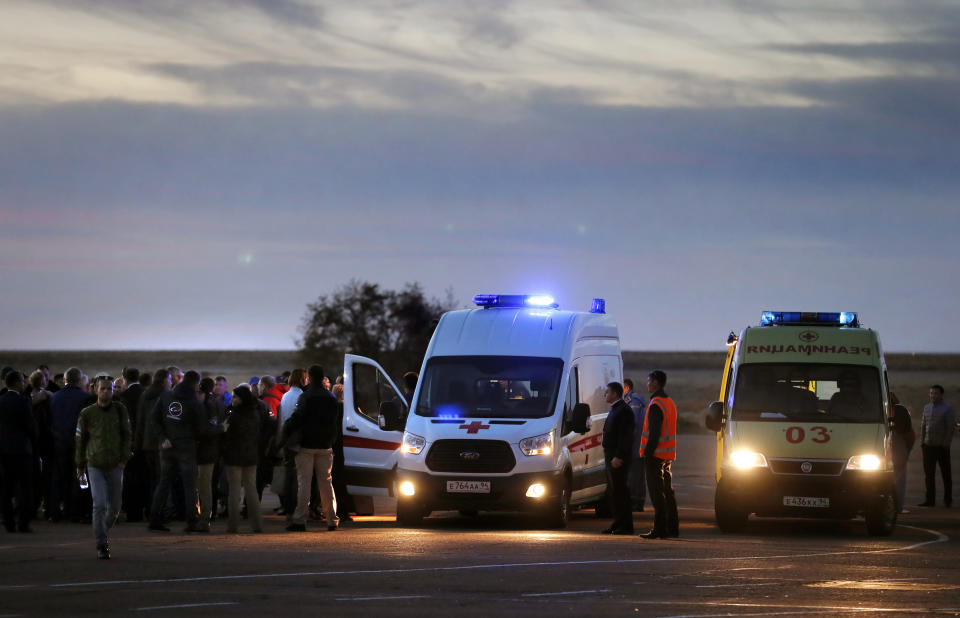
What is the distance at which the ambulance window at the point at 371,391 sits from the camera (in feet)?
66.4

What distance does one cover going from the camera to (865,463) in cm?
1853

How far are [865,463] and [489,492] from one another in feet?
15.8

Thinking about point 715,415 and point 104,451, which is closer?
point 104,451

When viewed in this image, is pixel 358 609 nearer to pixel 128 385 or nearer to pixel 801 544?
pixel 801 544

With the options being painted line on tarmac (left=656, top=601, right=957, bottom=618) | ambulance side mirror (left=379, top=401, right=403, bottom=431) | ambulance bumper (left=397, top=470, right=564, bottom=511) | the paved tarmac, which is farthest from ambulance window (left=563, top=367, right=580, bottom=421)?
painted line on tarmac (left=656, top=601, right=957, bottom=618)

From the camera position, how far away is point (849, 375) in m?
19.3

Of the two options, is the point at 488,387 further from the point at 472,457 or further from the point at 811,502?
the point at 811,502

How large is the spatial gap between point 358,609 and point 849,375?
10.1m

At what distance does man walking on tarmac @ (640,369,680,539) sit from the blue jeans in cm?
619

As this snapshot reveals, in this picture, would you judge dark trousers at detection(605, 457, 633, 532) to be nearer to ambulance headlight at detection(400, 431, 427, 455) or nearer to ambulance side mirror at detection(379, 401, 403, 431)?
ambulance headlight at detection(400, 431, 427, 455)

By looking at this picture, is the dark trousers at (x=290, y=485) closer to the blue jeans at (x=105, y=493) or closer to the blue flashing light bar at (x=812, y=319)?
the blue jeans at (x=105, y=493)

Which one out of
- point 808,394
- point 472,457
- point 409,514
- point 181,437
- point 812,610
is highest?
point 808,394

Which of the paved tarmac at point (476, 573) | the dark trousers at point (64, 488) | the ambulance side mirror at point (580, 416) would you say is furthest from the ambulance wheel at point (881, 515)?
the dark trousers at point (64, 488)

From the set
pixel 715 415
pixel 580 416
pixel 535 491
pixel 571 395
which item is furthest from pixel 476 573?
pixel 571 395
